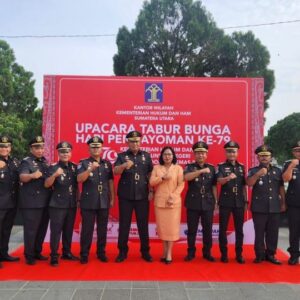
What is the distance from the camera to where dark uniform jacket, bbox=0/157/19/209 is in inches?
163

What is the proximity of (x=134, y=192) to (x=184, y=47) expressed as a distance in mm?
15088

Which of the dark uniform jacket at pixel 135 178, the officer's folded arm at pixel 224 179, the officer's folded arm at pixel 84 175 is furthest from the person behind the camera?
the dark uniform jacket at pixel 135 178

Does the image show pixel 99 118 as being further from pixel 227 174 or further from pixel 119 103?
pixel 227 174

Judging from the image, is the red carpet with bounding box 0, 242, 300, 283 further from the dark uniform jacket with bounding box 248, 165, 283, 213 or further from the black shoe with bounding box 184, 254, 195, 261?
the dark uniform jacket with bounding box 248, 165, 283, 213

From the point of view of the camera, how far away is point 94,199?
4301mm

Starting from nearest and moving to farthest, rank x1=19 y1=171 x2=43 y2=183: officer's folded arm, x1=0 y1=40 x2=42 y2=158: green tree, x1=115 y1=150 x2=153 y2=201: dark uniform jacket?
x1=19 y1=171 x2=43 y2=183: officer's folded arm < x1=115 y1=150 x2=153 y2=201: dark uniform jacket < x1=0 y1=40 x2=42 y2=158: green tree

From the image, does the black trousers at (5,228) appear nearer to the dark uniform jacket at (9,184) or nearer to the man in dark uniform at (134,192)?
the dark uniform jacket at (9,184)

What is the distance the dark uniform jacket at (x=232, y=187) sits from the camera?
4398 millimetres

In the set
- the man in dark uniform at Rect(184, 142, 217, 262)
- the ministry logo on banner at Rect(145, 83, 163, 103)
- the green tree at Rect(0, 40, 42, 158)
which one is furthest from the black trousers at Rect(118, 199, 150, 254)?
the green tree at Rect(0, 40, 42, 158)

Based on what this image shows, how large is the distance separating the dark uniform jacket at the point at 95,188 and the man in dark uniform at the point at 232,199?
1.32m

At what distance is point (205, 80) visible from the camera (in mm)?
5320

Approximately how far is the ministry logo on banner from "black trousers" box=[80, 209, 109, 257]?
5.74ft

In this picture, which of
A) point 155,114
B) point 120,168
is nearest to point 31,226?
point 120,168

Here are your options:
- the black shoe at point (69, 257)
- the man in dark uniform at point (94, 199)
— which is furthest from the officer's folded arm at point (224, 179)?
the black shoe at point (69, 257)
